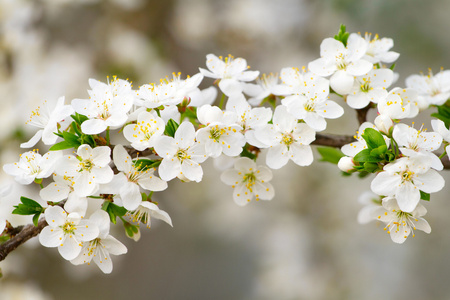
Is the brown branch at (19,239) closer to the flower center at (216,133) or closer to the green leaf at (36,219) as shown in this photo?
the green leaf at (36,219)

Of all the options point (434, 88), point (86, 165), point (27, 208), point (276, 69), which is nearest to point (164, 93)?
point (86, 165)

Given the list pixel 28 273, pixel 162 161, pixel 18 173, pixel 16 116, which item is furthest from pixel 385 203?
pixel 28 273

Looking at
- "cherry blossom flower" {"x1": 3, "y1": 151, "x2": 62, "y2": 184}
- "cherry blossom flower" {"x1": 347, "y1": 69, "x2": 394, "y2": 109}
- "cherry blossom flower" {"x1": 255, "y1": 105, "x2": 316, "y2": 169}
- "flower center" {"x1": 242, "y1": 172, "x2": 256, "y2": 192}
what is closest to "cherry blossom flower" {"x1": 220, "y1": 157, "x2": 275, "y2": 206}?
"flower center" {"x1": 242, "y1": 172, "x2": 256, "y2": 192}

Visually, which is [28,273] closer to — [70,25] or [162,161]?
[70,25]

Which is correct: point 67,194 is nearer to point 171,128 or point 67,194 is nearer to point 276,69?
point 171,128

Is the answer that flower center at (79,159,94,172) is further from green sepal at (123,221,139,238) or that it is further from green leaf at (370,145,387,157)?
green leaf at (370,145,387,157)

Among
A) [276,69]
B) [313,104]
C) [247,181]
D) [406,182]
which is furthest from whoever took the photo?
[276,69]
